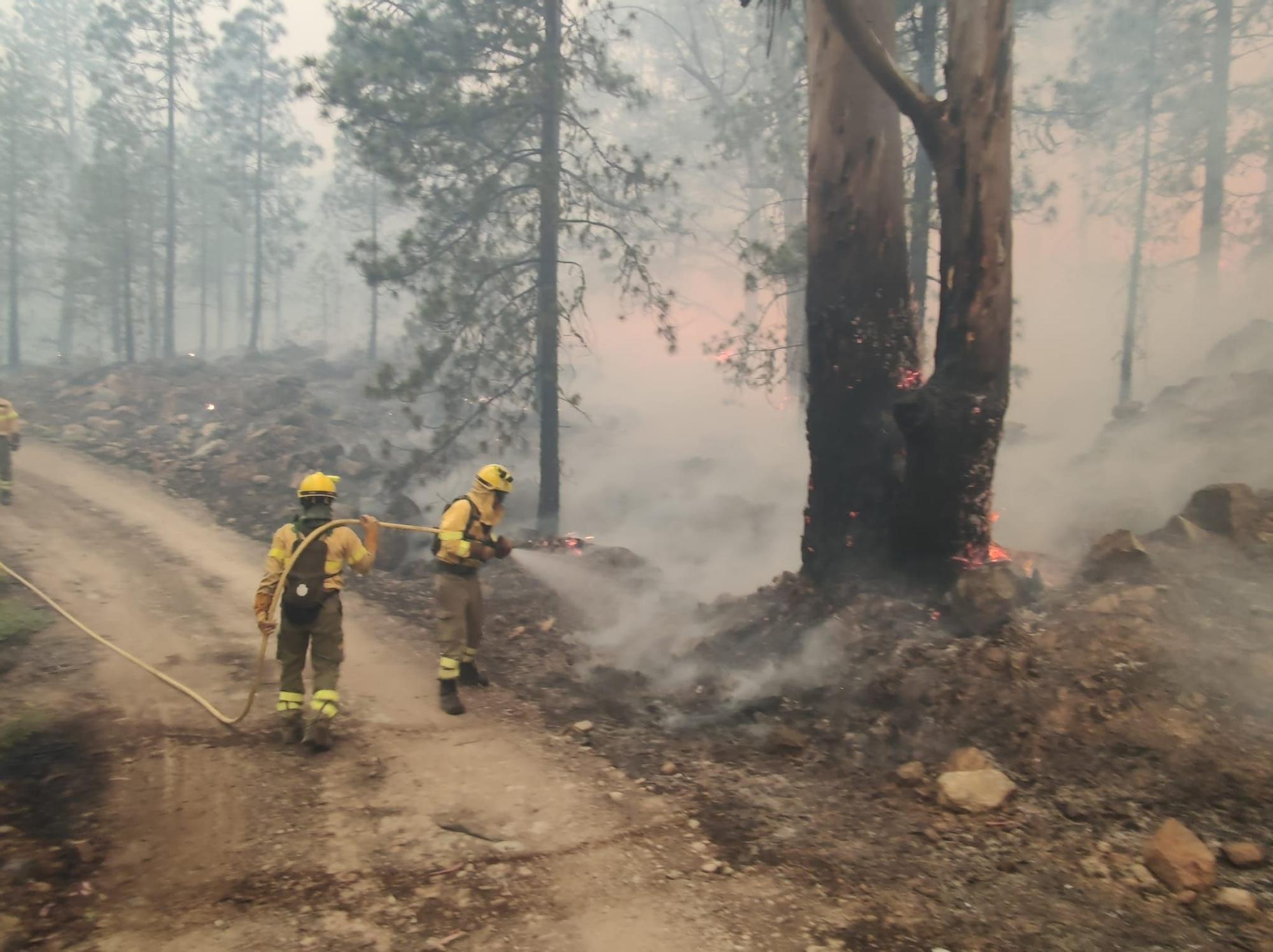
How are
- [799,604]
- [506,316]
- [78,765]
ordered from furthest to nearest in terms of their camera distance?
[506,316] < [799,604] < [78,765]

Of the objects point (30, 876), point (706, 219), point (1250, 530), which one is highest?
point (706, 219)

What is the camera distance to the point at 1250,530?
6.93m

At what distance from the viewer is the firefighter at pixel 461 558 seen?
667 cm

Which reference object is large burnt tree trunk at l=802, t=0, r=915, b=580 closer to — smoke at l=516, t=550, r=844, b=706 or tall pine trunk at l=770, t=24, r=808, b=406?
smoke at l=516, t=550, r=844, b=706

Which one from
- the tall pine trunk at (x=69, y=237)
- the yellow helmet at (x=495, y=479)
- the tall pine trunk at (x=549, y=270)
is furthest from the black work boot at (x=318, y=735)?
the tall pine trunk at (x=69, y=237)

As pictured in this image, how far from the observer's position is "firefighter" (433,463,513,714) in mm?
6668

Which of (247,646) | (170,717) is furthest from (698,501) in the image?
(170,717)

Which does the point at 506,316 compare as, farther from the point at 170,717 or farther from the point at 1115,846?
the point at 1115,846

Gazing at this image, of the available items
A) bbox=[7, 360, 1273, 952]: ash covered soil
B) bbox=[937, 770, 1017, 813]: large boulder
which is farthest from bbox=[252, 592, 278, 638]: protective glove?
bbox=[937, 770, 1017, 813]: large boulder

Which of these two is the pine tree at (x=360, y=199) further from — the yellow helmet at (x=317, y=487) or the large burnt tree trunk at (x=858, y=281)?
the yellow helmet at (x=317, y=487)

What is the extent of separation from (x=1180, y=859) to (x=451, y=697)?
196 inches

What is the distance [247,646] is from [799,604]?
17.7ft

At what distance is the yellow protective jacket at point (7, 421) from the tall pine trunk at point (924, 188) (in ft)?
45.5

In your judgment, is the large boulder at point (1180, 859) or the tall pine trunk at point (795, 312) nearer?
the large boulder at point (1180, 859)
